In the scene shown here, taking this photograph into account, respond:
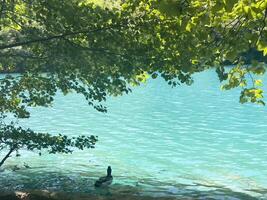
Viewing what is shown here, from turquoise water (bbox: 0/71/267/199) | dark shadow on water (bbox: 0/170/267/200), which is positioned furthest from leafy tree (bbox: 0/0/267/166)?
turquoise water (bbox: 0/71/267/199)

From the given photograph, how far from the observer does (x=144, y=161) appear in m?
26.5

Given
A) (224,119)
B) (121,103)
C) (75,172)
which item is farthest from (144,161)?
(121,103)

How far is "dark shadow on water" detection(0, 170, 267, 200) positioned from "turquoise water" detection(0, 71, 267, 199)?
4cm

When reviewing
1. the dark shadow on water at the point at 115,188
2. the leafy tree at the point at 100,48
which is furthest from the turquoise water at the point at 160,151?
the leafy tree at the point at 100,48

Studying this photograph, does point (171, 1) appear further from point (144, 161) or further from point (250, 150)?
point (250, 150)

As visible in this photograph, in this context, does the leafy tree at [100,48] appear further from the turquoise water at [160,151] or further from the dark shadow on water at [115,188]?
the turquoise water at [160,151]

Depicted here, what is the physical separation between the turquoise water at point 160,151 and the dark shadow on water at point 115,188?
0.04 meters

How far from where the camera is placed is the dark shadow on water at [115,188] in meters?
17.2

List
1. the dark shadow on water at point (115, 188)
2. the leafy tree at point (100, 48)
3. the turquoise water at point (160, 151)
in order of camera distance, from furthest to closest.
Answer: the turquoise water at point (160, 151)
the dark shadow on water at point (115, 188)
the leafy tree at point (100, 48)

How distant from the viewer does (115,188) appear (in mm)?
18469

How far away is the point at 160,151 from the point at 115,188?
11581 mm

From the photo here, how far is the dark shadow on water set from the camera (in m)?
17.2

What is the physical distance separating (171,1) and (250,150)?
25529 millimetres

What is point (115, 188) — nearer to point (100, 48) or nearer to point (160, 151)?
point (100, 48)
